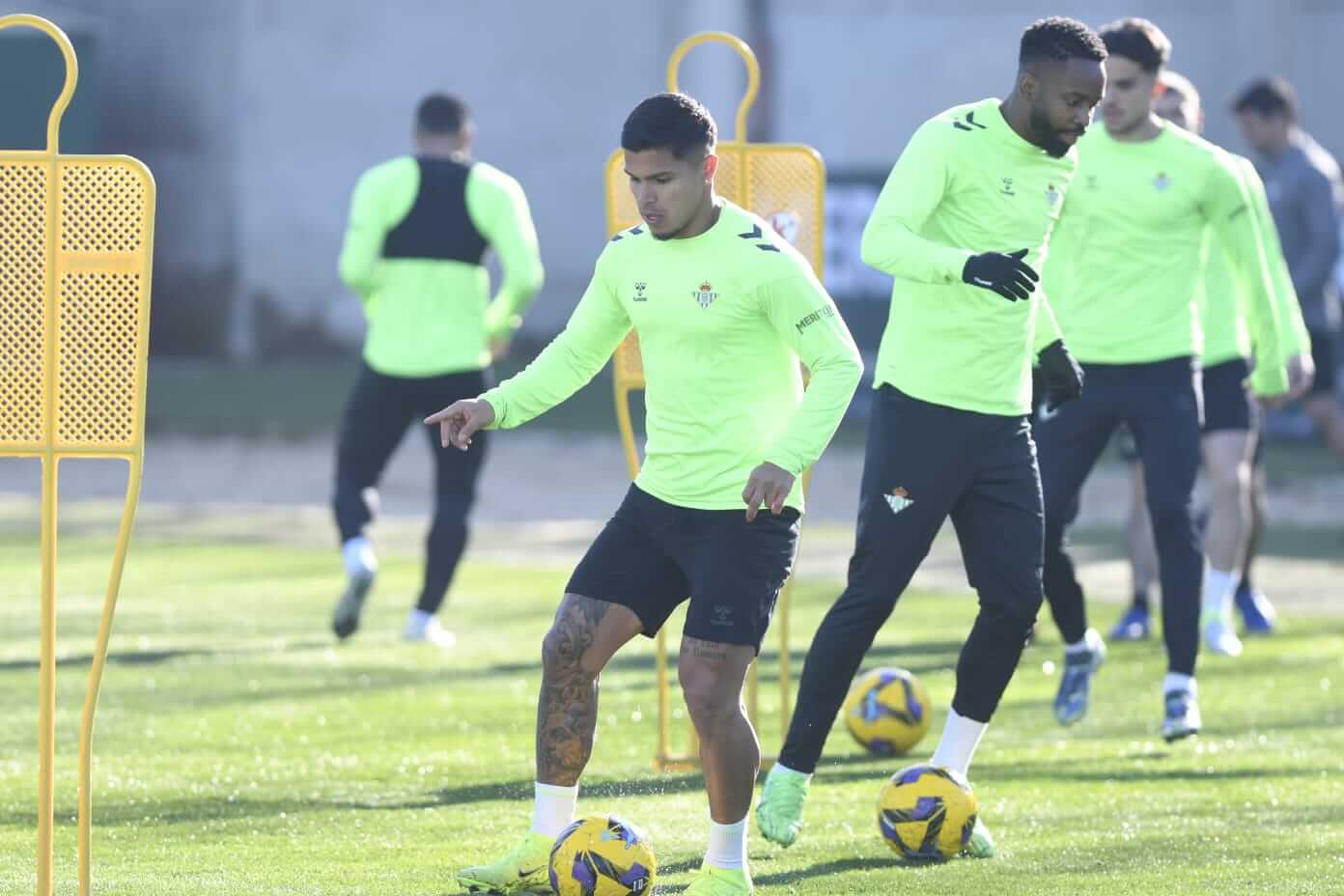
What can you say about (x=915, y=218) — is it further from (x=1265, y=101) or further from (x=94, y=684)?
(x=1265, y=101)

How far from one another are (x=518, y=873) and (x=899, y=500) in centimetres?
148

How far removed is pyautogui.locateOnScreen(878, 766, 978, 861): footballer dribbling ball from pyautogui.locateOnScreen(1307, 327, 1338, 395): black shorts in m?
6.36

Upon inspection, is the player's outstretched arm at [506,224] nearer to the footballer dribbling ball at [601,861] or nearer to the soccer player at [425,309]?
the soccer player at [425,309]

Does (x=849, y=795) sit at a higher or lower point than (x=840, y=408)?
lower

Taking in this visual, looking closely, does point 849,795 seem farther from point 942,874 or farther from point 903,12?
point 903,12

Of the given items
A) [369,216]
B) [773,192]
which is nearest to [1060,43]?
[773,192]

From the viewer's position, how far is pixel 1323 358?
Result: 1230 centimetres

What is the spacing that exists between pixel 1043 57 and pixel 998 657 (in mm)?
1610

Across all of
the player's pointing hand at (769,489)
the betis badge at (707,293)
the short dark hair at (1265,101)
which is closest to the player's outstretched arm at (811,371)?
the player's pointing hand at (769,489)

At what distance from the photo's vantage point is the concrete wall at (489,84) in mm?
26234

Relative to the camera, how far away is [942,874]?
20.4 feet

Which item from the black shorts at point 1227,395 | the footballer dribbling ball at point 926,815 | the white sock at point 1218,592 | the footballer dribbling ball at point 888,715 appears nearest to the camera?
the footballer dribbling ball at point 926,815

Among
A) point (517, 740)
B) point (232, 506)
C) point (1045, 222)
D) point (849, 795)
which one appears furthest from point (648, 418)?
point (232, 506)

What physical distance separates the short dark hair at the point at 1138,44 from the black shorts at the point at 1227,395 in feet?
5.53
